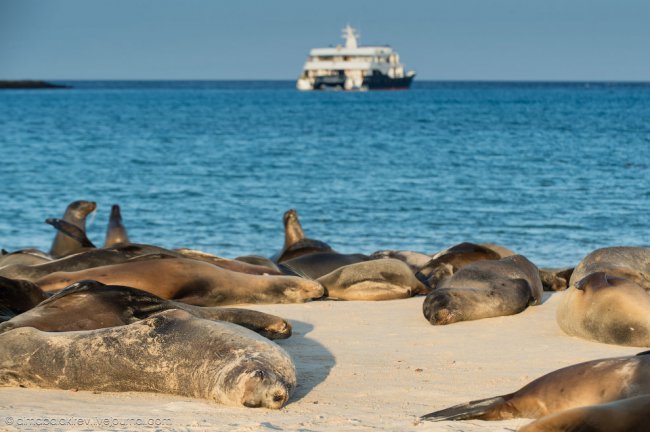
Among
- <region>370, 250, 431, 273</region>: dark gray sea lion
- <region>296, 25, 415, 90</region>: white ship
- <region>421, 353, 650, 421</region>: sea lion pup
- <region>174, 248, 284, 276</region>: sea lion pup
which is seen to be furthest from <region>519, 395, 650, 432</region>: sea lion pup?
<region>296, 25, 415, 90</region>: white ship

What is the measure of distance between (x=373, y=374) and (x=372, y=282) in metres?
3.14

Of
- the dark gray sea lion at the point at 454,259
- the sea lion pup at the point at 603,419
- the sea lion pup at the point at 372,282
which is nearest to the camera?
the sea lion pup at the point at 603,419

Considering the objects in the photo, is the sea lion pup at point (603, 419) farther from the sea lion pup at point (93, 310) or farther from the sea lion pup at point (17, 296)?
the sea lion pup at point (17, 296)

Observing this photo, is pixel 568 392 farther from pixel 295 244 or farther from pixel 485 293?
pixel 295 244

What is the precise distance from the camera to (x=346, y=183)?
→ 84.3 feet

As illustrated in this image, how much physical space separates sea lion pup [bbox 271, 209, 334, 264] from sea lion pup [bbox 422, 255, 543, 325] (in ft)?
9.93

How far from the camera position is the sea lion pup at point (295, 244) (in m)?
11.5

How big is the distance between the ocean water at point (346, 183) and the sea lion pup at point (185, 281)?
264 inches

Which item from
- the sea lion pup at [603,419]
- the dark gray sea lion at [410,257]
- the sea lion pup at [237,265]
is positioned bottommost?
the dark gray sea lion at [410,257]

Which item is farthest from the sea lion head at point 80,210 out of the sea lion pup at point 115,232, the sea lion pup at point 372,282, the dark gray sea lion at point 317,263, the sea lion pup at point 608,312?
the sea lion pup at point 608,312

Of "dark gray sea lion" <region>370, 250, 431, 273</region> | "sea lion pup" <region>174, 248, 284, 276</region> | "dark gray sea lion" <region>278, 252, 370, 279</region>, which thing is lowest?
"dark gray sea lion" <region>370, 250, 431, 273</region>

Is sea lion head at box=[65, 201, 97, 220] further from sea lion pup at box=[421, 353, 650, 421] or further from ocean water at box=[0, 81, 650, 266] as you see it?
sea lion pup at box=[421, 353, 650, 421]

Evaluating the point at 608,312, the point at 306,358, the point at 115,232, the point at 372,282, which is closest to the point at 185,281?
the point at 306,358

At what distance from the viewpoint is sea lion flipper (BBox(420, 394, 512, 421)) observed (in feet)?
15.9
